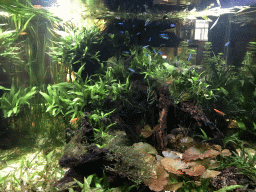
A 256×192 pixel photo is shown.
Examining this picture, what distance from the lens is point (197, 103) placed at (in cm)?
275

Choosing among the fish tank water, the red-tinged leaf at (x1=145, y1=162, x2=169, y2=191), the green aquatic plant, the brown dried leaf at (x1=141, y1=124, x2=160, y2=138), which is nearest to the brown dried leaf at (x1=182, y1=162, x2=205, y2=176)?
the fish tank water

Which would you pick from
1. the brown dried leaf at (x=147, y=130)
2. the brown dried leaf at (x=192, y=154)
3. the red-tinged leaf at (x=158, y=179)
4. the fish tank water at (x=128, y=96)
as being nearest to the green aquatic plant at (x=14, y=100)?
the fish tank water at (x=128, y=96)

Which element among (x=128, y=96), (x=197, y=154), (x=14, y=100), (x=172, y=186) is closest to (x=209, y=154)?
(x=197, y=154)

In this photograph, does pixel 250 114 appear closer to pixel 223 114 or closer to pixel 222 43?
pixel 223 114

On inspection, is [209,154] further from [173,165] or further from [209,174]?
[173,165]

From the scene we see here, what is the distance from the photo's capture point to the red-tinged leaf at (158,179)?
1608 millimetres

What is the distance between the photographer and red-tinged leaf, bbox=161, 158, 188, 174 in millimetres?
1784

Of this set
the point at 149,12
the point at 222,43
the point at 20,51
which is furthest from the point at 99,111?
the point at 222,43

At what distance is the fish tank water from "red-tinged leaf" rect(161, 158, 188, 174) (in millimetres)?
11

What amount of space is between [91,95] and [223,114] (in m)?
2.34

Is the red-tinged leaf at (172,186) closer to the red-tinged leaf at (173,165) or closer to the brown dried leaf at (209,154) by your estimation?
the red-tinged leaf at (173,165)

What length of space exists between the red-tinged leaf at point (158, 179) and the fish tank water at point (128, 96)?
11 millimetres

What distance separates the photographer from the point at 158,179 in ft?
5.62

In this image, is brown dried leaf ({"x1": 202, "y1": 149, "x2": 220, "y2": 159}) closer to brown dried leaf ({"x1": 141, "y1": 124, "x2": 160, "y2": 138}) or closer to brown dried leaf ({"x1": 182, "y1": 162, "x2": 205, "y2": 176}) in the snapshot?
brown dried leaf ({"x1": 182, "y1": 162, "x2": 205, "y2": 176})
